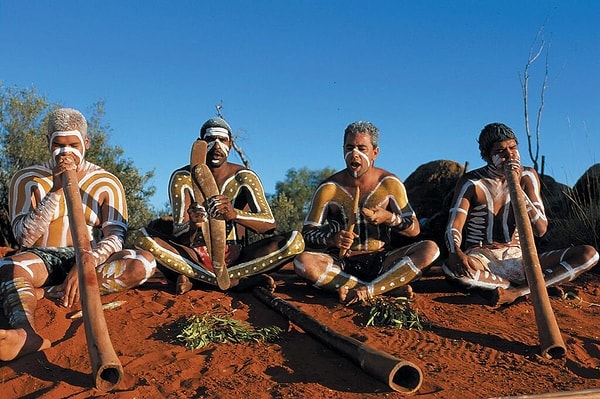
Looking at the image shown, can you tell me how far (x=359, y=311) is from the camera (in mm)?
3865

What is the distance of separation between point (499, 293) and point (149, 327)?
2.30 meters

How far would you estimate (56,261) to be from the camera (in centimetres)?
389

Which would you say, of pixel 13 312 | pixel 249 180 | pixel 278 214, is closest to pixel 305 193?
pixel 278 214

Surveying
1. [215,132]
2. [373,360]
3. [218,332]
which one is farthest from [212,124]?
[373,360]

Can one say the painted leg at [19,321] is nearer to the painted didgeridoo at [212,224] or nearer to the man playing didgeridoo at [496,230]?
the painted didgeridoo at [212,224]

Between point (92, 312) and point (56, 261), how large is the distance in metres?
1.23

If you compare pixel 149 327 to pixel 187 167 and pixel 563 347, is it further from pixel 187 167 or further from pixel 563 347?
pixel 563 347

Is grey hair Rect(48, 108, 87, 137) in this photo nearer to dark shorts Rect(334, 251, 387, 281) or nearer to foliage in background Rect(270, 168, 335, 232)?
dark shorts Rect(334, 251, 387, 281)

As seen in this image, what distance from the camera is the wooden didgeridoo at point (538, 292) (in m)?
3.14

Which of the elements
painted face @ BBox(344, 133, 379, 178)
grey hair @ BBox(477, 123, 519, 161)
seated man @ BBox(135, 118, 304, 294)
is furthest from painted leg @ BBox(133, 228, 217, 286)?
grey hair @ BBox(477, 123, 519, 161)

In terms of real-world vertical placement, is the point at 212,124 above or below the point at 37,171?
above

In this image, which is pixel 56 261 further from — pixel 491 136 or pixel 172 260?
pixel 491 136

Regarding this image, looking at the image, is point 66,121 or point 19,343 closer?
point 19,343

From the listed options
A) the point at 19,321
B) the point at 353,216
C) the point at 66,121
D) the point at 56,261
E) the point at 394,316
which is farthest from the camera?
the point at 353,216
